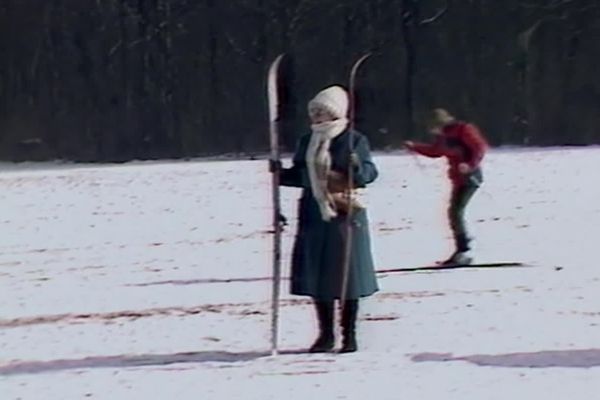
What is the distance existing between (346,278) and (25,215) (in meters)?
10.6

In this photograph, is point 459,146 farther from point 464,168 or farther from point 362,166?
point 362,166

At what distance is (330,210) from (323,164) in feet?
0.77

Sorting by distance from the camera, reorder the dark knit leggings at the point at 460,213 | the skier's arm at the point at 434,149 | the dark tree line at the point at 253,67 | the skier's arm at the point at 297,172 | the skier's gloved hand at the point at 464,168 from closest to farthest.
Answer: the skier's arm at the point at 297,172 → the skier's arm at the point at 434,149 → the skier's gloved hand at the point at 464,168 → the dark knit leggings at the point at 460,213 → the dark tree line at the point at 253,67

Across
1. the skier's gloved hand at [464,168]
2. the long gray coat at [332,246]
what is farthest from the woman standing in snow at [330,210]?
the skier's gloved hand at [464,168]

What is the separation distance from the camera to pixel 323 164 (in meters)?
7.82

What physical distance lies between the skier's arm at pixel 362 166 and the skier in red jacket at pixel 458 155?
3.17 meters

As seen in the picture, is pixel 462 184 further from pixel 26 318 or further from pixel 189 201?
pixel 189 201

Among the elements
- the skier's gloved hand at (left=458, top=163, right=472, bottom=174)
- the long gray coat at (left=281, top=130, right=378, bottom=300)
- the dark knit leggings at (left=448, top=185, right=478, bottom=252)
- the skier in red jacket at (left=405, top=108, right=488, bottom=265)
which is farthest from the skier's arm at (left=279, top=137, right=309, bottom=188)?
the dark knit leggings at (left=448, top=185, right=478, bottom=252)

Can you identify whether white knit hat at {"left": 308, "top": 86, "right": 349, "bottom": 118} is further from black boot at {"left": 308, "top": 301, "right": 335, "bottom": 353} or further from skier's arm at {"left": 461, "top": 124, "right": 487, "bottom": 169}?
skier's arm at {"left": 461, "top": 124, "right": 487, "bottom": 169}

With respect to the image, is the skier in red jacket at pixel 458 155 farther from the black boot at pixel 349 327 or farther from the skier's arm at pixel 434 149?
the black boot at pixel 349 327

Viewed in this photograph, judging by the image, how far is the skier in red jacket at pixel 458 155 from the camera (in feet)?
36.8

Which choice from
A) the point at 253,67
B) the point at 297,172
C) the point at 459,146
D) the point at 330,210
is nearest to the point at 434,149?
the point at 459,146

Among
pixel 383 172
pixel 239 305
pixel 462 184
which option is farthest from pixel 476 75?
pixel 239 305

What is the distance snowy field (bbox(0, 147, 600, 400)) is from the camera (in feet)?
23.7
